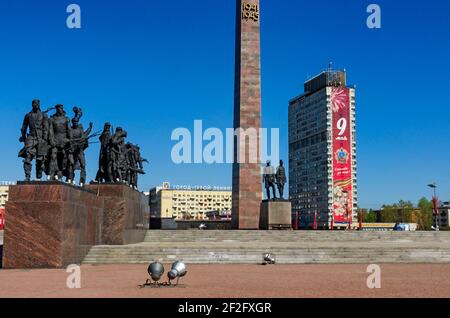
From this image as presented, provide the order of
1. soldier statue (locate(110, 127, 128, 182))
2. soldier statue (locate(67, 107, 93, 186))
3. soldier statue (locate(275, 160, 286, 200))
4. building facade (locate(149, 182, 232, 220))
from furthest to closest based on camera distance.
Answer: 1. building facade (locate(149, 182, 232, 220))
2. soldier statue (locate(275, 160, 286, 200))
3. soldier statue (locate(110, 127, 128, 182))
4. soldier statue (locate(67, 107, 93, 186))

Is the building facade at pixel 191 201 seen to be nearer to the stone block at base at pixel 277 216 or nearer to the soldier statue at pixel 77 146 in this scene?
the stone block at base at pixel 277 216

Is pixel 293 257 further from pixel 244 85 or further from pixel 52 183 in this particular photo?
pixel 244 85

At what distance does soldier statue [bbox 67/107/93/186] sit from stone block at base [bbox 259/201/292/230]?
1333cm

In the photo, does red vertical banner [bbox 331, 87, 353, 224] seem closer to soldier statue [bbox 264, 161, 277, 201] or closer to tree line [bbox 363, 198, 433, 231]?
tree line [bbox 363, 198, 433, 231]

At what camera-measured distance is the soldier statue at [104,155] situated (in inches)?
865

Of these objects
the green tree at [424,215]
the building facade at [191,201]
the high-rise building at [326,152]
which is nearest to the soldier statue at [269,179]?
the high-rise building at [326,152]

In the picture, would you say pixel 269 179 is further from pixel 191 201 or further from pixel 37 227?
pixel 191 201

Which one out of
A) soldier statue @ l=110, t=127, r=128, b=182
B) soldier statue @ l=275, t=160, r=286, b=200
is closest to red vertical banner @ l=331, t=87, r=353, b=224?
soldier statue @ l=275, t=160, r=286, b=200

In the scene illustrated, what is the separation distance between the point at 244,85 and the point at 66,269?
753 inches

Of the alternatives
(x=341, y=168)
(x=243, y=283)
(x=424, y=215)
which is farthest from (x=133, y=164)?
(x=424, y=215)

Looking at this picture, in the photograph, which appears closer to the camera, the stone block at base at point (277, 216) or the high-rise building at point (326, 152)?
the stone block at base at point (277, 216)

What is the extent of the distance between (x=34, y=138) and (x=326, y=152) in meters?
96.1

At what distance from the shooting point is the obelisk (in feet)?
105

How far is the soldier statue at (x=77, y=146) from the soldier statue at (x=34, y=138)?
3.94 feet
